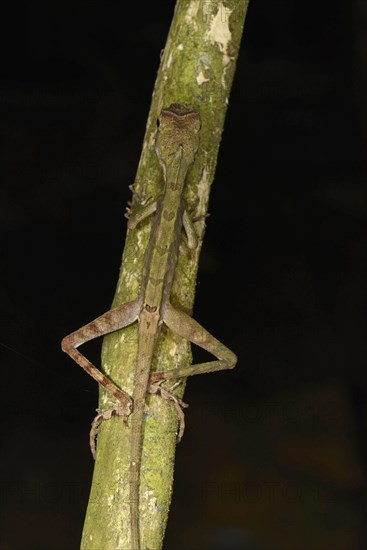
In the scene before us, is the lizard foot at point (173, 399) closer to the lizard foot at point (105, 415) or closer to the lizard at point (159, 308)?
the lizard at point (159, 308)

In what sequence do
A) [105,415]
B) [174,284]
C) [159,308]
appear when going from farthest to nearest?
[174,284]
[159,308]
[105,415]

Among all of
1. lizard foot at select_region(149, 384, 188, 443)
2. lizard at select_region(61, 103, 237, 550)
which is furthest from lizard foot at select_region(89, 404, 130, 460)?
lizard foot at select_region(149, 384, 188, 443)

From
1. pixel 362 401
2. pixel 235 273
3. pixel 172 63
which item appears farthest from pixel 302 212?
pixel 172 63

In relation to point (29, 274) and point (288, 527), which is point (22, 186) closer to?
point (29, 274)

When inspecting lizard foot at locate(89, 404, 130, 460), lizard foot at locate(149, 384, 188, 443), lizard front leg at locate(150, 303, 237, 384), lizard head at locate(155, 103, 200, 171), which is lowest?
lizard foot at locate(89, 404, 130, 460)

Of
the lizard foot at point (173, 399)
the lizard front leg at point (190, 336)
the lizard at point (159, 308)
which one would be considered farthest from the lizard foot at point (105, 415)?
the lizard front leg at point (190, 336)

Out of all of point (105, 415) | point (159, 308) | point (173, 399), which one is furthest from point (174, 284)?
point (105, 415)

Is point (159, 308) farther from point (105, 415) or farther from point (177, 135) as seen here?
point (177, 135)

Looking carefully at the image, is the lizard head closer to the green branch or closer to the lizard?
the lizard

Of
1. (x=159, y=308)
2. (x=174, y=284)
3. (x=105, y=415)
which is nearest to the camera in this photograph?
(x=105, y=415)
